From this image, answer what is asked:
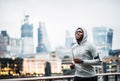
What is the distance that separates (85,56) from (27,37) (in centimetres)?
7305

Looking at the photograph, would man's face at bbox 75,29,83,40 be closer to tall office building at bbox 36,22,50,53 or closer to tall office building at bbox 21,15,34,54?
tall office building at bbox 36,22,50,53

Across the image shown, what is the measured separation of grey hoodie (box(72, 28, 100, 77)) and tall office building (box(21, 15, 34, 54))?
66895 millimetres

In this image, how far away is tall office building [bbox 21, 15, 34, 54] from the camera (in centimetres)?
7044

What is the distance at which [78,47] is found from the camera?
2969 mm

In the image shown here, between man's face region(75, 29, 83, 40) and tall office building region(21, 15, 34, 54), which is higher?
tall office building region(21, 15, 34, 54)

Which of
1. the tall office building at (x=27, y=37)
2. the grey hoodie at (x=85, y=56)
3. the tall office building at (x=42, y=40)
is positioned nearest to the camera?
the grey hoodie at (x=85, y=56)

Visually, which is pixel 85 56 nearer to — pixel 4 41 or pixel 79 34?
pixel 79 34

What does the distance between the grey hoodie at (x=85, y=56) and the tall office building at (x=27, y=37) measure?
6689 cm

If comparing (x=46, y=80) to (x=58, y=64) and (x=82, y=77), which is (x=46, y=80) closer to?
(x=82, y=77)

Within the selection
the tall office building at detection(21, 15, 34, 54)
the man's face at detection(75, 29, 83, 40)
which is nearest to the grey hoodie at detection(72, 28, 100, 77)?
the man's face at detection(75, 29, 83, 40)

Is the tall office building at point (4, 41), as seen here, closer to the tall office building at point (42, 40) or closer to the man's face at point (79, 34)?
the tall office building at point (42, 40)

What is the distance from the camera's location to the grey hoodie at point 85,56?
2.89 m

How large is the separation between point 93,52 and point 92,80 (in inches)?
9.8

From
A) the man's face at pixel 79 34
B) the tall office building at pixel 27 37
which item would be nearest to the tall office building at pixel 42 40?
the tall office building at pixel 27 37
